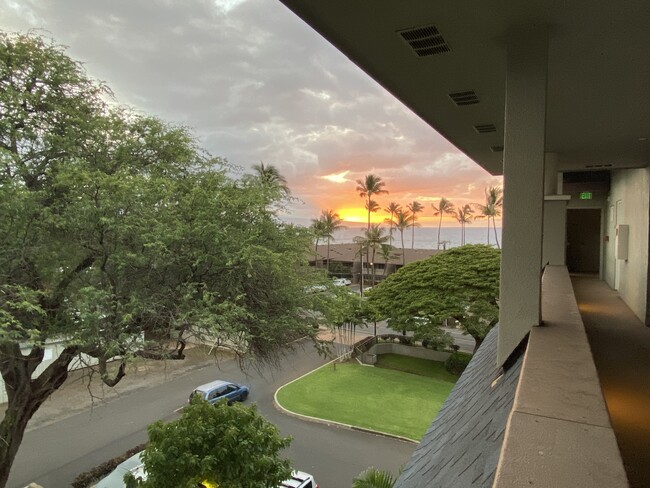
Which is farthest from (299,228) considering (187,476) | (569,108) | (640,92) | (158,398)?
(158,398)

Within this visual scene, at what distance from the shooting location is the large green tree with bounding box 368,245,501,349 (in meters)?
17.6

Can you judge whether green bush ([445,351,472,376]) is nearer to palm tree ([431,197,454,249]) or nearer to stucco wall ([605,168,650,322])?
stucco wall ([605,168,650,322])

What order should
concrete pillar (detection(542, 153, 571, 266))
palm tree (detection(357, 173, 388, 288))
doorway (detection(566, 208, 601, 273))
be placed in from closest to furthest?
concrete pillar (detection(542, 153, 571, 266))
doorway (detection(566, 208, 601, 273))
palm tree (detection(357, 173, 388, 288))

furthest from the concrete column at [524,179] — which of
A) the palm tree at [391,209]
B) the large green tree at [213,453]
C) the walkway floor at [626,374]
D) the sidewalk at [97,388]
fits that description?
the palm tree at [391,209]

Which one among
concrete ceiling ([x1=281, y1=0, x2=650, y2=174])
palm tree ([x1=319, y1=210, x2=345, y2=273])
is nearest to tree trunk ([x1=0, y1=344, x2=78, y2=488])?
concrete ceiling ([x1=281, y1=0, x2=650, y2=174])

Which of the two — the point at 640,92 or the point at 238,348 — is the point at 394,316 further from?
the point at 640,92

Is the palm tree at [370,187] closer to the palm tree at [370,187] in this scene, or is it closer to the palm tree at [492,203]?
the palm tree at [370,187]

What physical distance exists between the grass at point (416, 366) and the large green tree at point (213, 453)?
13178 mm

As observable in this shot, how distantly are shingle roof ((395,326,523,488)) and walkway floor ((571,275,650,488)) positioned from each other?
554 mm

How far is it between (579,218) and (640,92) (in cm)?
989

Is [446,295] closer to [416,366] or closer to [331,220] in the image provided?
[416,366]

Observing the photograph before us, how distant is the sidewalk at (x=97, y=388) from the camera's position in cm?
1382

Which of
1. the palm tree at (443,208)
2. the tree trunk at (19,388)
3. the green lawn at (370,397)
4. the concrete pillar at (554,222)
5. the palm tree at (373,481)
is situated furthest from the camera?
the palm tree at (443,208)

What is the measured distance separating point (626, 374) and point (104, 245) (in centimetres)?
838
